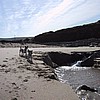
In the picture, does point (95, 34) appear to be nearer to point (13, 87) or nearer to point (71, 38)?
point (71, 38)

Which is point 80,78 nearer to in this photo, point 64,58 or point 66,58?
point 64,58

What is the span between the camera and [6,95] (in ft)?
29.4

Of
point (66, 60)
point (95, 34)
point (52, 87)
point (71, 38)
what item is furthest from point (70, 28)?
point (52, 87)

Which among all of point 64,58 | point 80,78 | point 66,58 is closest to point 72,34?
point 66,58

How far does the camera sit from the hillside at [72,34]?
6950 cm

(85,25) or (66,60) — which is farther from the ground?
(85,25)

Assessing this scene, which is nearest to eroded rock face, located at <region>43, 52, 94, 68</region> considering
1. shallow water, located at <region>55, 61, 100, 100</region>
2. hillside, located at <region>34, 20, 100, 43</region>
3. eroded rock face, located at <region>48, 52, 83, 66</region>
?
eroded rock face, located at <region>48, 52, 83, 66</region>

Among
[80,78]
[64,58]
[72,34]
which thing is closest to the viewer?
[80,78]

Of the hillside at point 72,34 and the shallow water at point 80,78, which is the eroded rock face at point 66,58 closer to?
→ the shallow water at point 80,78

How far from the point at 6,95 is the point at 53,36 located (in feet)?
248

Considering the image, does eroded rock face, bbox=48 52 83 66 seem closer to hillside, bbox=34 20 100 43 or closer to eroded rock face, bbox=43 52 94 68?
eroded rock face, bbox=43 52 94 68

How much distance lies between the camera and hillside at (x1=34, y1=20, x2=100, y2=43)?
69.5 meters

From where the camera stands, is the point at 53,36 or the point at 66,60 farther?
the point at 53,36

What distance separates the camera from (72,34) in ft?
251
